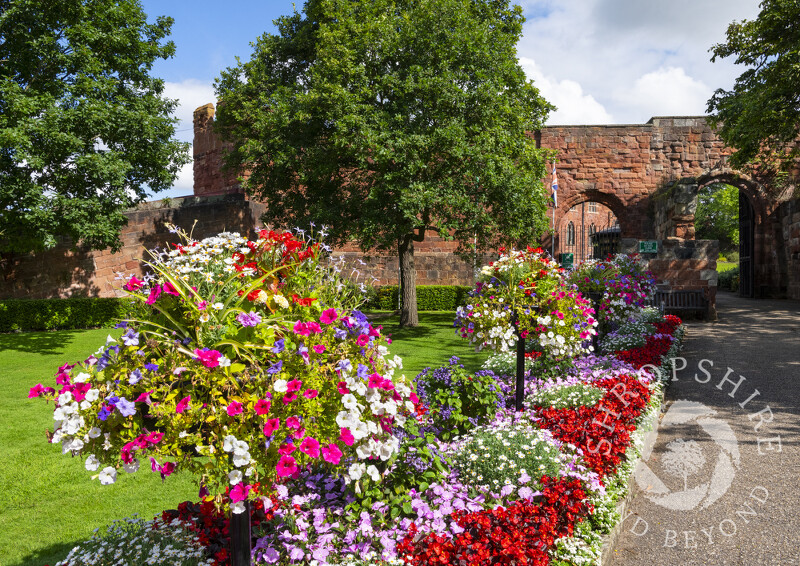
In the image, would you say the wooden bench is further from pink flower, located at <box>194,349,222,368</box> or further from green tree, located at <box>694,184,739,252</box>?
green tree, located at <box>694,184,739,252</box>

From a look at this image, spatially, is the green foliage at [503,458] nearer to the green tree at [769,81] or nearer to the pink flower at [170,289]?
the pink flower at [170,289]

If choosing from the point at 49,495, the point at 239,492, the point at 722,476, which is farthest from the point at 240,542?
the point at 722,476

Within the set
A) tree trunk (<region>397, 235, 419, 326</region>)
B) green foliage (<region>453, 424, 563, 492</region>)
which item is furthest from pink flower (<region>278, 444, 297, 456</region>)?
tree trunk (<region>397, 235, 419, 326</region>)

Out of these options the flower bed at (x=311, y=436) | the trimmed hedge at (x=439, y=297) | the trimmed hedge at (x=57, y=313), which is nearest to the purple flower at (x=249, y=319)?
the flower bed at (x=311, y=436)

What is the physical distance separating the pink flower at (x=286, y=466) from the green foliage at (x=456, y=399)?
2.41 metres

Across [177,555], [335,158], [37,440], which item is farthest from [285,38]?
[177,555]

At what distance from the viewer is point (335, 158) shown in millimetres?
12234

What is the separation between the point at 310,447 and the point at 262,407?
0.76 ft

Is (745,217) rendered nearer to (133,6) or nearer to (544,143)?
(544,143)

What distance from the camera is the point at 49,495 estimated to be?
4.36 meters

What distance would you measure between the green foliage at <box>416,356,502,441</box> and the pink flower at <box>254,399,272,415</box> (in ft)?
8.11

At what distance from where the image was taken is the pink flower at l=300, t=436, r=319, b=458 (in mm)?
2064

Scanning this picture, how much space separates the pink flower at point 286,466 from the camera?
6.59 feet

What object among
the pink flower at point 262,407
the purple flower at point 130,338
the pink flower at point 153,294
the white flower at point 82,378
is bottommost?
the pink flower at point 262,407
